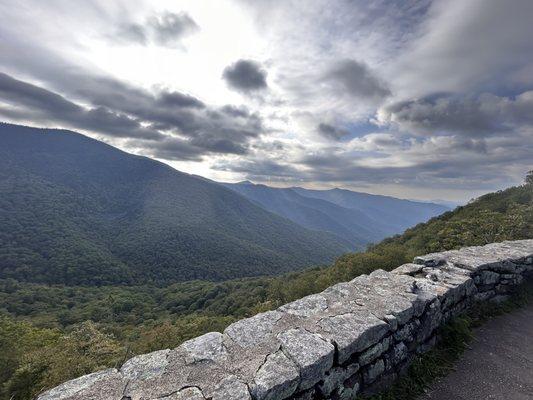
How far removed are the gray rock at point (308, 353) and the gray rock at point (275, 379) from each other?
0.10 m

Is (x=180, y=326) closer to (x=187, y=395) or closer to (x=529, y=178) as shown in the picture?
(x=187, y=395)

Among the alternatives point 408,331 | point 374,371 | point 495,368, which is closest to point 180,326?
point 408,331

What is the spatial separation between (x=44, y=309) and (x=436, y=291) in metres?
90.3

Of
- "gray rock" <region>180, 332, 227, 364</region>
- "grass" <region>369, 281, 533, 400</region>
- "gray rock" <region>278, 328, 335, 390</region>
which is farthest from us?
"grass" <region>369, 281, 533, 400</region>

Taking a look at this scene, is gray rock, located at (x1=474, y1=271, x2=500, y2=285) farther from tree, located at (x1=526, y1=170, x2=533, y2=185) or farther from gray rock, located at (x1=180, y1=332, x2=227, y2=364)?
tree, located at (x1=526, y1=170, x2=533, y2=185)

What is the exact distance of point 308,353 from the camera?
3467 millimetres

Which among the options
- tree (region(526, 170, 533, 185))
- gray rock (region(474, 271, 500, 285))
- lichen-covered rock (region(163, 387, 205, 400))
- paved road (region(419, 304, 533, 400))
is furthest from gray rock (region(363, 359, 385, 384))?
tree (region(526, 170, 533, 185))

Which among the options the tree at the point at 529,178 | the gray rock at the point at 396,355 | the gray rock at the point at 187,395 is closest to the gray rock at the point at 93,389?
the gray rock at the point at 187,395

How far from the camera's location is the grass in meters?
4.22

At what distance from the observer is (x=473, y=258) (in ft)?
25.2

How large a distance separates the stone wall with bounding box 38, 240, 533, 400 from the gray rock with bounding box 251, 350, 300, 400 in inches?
0.4

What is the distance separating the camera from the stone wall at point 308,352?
10.1 feet

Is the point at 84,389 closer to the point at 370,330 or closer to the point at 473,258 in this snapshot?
the point at 370,330

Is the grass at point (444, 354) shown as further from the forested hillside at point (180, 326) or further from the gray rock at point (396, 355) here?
the forested hillside at point (180, 326)
